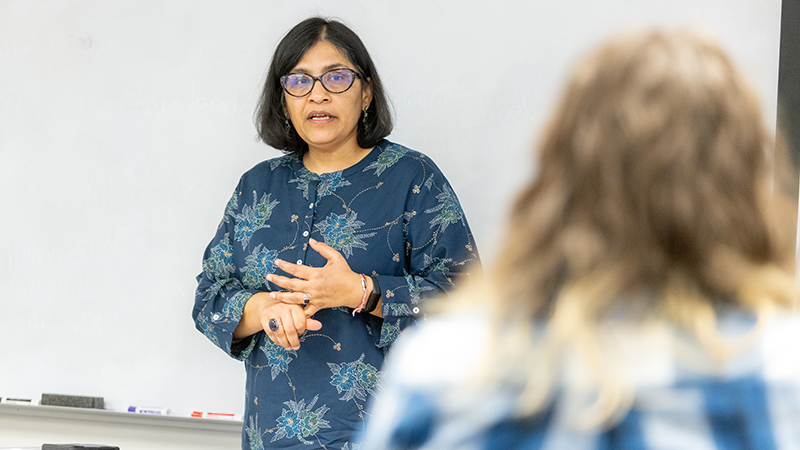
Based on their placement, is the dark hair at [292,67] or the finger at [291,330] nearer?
the finger at [291,330]

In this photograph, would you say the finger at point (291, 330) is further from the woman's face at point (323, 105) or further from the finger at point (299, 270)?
the woman's face at point (323, 105)

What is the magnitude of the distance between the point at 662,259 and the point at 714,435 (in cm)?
13

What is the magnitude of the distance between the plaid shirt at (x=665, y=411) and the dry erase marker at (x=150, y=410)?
1.91 m

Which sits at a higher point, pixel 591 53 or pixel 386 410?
pixel 591 53

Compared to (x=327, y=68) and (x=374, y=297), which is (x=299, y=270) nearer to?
(x=374, y=297)

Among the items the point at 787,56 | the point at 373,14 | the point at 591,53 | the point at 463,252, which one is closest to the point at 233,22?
the point at 373,14

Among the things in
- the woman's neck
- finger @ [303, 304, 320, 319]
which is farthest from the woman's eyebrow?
finger @ [303, 304, 320, 319]

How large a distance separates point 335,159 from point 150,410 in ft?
3.54

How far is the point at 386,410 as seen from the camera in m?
0.54

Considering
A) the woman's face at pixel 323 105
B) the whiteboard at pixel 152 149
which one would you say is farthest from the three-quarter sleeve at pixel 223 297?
the whiteboard at pixel 152 149

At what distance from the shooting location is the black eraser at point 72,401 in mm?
2295

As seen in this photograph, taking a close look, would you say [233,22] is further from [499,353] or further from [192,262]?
[499,353]

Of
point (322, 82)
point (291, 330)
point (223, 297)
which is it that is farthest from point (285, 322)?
point (322, 82)

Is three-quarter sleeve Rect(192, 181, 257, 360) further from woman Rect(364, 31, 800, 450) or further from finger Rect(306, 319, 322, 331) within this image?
woman Rect(364, 31, 800, 450)
